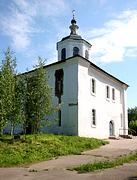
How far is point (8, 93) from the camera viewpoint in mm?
23125

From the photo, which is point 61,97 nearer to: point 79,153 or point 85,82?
point 85,82

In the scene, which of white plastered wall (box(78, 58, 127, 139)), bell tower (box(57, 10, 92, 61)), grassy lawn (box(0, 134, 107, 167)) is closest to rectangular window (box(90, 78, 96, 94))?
white plastered wall (box(78, 58, 127, 139))

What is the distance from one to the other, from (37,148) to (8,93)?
4595 mm

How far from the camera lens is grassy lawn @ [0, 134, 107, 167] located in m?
18.7

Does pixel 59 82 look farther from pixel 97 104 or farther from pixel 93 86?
pixel 97 104

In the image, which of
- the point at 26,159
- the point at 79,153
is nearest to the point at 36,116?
the point at 79,153

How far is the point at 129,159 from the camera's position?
1755cm

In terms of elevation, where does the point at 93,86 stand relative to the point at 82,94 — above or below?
above

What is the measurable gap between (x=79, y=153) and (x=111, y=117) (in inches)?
651

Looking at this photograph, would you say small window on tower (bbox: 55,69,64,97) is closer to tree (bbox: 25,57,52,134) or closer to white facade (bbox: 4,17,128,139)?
white facade (bbox: 4,17,128,139)

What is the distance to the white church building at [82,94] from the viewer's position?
102 ft

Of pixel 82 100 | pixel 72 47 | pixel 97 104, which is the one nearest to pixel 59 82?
pixel 82 100

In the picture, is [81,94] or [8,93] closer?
[8,93]

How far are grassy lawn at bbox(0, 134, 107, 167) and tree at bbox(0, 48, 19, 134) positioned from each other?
1.53m
